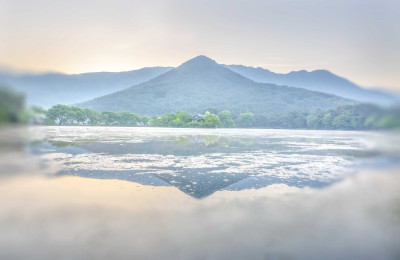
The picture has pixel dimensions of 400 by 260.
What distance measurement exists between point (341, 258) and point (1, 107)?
7278 millimetres

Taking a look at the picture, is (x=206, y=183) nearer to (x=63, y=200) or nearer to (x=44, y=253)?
(x=63, y=200)

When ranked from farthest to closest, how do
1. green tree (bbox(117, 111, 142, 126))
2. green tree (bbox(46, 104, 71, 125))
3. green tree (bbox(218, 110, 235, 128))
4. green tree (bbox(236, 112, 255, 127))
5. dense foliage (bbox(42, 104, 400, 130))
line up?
green tree (bbox(236, 112, 255, 127)), green tree (bbox(218, 110, 235, 128)), green tree (bbox(117, 111, 142, 126)), dense foliage (bbox(42, 104, 400, 130)), green tree (bbox(46, 104, 71, 125))

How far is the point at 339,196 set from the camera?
916cm

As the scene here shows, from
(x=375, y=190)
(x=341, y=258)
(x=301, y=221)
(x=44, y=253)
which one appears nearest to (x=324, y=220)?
(x=301, y=221)

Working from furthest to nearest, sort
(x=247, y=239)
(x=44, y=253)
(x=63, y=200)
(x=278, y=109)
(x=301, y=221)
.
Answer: (x=278, y=109)
(x=63, y=200)
(x=301, y=221)
(x=247, y=239)
(x=44, y=253)

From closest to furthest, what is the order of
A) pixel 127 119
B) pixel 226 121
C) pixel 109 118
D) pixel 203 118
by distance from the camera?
1. pixel 109 118
2. pixel 203 118
3. pixel 127 119
4. pixel 226 121

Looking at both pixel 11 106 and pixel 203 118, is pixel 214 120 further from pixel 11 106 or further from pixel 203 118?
pixel 11 106

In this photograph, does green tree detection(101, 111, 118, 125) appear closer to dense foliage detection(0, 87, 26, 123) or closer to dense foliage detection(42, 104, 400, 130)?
dense foliage detection(42, 104, 400, 130)

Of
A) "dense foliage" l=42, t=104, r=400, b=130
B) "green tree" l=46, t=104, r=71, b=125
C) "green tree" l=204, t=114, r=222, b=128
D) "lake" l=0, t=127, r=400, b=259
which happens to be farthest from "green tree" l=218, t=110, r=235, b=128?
"lake" l=0, t=127, r=400, b=259

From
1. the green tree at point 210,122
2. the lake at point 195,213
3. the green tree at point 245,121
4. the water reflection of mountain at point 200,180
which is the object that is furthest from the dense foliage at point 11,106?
the green tree at point 245,121

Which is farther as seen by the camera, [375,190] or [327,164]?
[327,164]

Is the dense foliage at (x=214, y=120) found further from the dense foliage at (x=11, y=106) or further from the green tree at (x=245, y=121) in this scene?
the dense foliage at (x=11, y=106)

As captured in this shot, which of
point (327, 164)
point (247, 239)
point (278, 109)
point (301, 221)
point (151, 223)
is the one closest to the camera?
point (247, 239)

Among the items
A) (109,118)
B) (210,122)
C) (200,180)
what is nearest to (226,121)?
(210,122)
